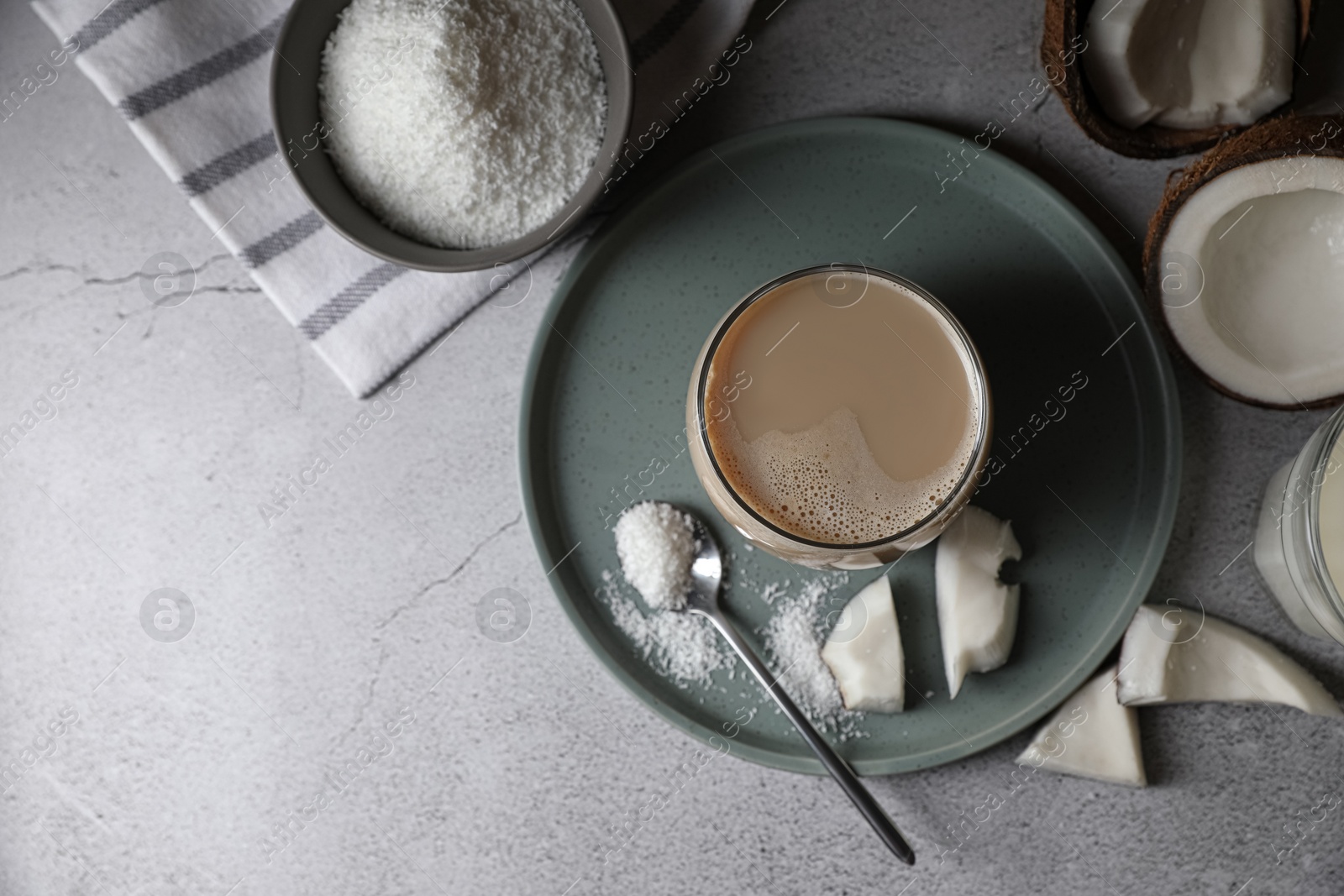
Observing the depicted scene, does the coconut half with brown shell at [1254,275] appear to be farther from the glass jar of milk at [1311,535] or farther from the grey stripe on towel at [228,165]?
the grey stripe on towel at [228,165]

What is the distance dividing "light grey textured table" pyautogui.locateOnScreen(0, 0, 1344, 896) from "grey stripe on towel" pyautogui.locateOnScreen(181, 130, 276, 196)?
8 centimetres

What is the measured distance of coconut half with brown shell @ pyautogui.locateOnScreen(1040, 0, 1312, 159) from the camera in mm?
920

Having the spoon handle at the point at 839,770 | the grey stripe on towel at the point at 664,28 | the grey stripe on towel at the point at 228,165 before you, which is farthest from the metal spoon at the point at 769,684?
the grey stripe on towel at the point at 228,165

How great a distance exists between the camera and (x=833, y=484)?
32.7 inches

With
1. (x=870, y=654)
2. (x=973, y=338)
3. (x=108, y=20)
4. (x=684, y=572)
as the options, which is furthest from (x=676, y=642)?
(x=108, y=20)

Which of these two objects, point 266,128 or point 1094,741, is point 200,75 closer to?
point 266,128

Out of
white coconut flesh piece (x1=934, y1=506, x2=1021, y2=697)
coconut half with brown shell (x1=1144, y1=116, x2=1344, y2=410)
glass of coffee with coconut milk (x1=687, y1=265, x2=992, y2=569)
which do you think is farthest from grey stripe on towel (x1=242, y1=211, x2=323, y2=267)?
coconut half with brown shell (x1=1144, y1=116, x2=1344, y2=410)

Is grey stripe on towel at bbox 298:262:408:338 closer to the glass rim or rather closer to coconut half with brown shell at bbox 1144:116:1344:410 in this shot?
coconut half with brown shell at bbox 1144:116:1344:410

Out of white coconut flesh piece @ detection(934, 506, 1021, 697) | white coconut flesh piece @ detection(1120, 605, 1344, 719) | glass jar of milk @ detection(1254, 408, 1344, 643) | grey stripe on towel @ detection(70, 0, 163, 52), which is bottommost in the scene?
white coconut flesh piece @ detection(1120, 605, 1344, 719)

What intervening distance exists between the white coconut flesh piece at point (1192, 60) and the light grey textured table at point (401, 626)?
2.7 inches

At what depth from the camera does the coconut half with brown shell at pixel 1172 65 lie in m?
0.92

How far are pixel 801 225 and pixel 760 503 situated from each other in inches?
14.0

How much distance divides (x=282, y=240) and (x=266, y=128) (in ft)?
0.45

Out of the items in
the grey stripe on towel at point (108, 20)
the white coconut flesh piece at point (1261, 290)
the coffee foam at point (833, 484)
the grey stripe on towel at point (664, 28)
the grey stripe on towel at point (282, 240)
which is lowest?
the white coconut flesh piece at point (1261, 290)
